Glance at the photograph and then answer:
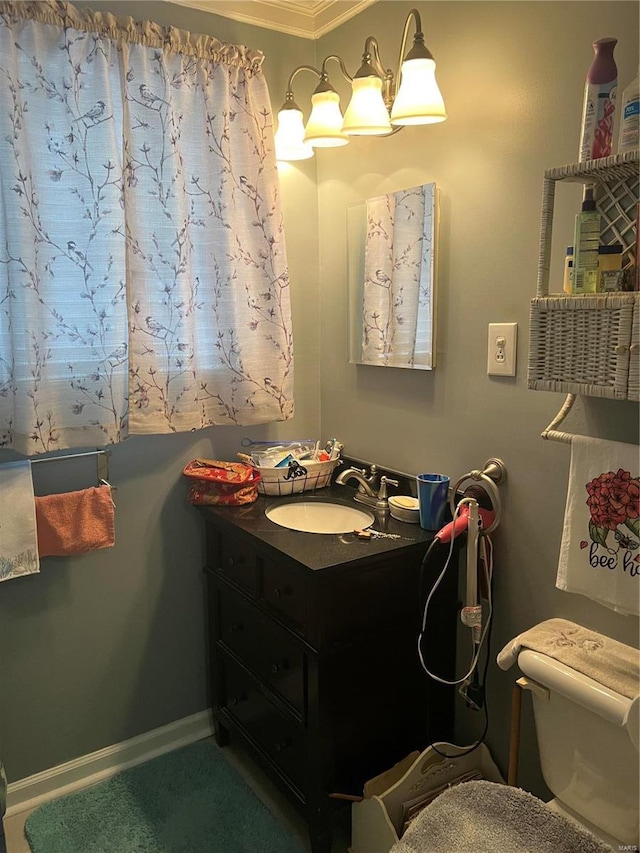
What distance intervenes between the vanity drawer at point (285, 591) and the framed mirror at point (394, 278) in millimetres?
685

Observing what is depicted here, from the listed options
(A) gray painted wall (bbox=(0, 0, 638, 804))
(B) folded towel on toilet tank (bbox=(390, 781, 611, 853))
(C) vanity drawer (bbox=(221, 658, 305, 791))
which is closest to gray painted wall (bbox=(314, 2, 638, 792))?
(A) gray painted wall (bbox=(0, 0, 638, 804))

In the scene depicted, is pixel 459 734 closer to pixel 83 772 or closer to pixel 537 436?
pixel 537 436

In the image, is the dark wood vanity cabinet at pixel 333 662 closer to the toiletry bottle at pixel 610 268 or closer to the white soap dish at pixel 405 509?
the white soap dish at pixel 405 509

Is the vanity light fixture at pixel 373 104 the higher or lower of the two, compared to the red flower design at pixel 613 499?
higher

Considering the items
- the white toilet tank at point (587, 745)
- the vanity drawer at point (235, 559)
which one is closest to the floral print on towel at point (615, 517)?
the white toilet tank at point (587, 745)

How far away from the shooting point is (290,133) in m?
1.97

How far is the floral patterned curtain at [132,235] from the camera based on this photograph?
1.66 metres

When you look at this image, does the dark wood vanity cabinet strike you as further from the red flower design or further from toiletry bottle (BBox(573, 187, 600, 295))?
toiletry bottle (BBox(573, 187, 600, 295))

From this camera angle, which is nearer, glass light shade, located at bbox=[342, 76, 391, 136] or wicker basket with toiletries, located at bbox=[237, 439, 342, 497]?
glass light shade, located at bbox=[342, 76, 391, 136]

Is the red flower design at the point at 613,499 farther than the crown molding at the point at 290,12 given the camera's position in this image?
No

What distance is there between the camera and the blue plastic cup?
1.71m

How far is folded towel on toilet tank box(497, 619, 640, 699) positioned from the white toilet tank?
0.06 ft

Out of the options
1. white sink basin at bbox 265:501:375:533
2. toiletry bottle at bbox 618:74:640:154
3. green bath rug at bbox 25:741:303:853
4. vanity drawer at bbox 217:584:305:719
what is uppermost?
toiletry bottle at bbox 618:74:640:154

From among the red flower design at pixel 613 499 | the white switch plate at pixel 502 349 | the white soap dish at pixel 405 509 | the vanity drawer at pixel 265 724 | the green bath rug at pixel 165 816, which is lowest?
the green bath rug at pixel 165 816
